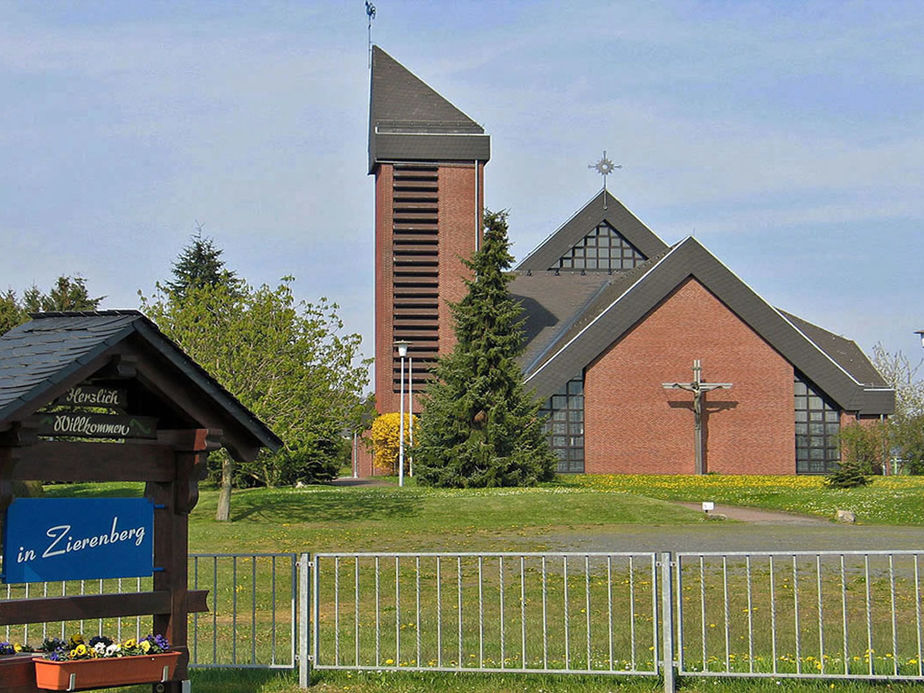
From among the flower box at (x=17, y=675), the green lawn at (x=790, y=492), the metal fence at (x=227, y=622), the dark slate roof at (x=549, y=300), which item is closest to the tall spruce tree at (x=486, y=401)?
the green lawn at (x=790, y=492)

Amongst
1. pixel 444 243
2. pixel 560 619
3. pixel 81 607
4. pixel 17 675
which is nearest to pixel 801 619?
pixel 560 619

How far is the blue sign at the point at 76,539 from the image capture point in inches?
317

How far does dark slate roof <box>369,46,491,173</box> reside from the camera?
62.5 metres

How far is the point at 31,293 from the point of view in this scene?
143ft

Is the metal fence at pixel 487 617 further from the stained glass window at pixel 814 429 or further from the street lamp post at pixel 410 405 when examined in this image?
the stained glass window at pixel 814 429

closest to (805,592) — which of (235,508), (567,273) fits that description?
(235,508)

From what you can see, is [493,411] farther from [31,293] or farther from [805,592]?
[805,592]

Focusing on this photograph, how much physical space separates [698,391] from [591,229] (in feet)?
65.0

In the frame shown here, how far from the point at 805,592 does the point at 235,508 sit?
713 inches

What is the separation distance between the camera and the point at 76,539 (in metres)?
8.41

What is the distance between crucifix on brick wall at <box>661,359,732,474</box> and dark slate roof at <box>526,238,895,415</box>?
9.84 feet

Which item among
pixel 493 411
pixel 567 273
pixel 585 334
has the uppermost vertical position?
pixel 567 273

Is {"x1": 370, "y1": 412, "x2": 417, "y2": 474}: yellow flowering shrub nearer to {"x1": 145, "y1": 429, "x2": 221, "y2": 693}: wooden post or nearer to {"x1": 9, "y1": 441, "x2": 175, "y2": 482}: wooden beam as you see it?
{"x1": 145, "y1": 429, "x2": 221, "y2": 693}: wooden post

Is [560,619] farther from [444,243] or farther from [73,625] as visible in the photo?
[444,243]
